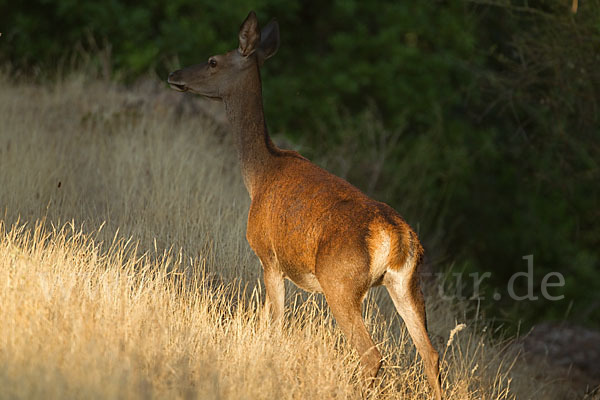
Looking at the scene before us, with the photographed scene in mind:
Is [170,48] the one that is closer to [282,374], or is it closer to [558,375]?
[558,375]

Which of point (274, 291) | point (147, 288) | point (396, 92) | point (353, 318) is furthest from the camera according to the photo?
point (396, 92)

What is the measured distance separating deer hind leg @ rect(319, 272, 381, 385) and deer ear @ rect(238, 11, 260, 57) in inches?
85.8

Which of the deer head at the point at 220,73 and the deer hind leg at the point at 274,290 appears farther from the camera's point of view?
the deer head at the point at 220,73

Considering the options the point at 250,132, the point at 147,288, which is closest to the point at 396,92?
the point at 250,132

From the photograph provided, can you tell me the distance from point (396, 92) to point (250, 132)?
10753mm

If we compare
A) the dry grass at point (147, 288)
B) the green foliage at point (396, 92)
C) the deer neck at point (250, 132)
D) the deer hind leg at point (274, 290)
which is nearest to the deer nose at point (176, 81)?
the deer neck at point (250, 132)

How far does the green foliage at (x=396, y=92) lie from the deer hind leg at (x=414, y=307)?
7.73 meters

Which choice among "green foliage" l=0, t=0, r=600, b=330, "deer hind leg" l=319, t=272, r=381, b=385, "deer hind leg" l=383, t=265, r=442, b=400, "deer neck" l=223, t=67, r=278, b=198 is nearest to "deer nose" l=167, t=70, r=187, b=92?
"deer neck" l=223, t=67, r=278, b=198

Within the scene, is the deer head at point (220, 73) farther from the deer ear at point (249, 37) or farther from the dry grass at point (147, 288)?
the dry grass at point (147, 288)

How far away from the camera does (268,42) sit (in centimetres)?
671

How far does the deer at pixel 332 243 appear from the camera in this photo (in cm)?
483

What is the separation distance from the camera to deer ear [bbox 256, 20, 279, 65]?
259 inches

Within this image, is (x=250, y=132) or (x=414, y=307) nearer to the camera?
(x=414, y=307)

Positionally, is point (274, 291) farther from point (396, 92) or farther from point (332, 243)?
point (396, 92)
